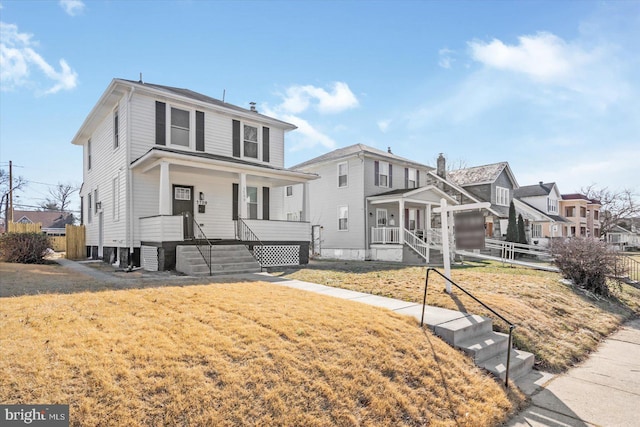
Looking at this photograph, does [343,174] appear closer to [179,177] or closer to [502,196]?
[179,177]

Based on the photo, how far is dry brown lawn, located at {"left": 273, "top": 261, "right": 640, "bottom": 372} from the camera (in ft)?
21.0

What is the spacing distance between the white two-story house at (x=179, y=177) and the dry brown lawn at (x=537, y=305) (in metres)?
4.21

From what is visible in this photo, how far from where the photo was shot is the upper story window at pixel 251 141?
643 inches

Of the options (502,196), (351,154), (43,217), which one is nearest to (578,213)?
(502,196)

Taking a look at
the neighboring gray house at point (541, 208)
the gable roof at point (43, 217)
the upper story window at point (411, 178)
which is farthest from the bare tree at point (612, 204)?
the gable roof at point (43, 217)

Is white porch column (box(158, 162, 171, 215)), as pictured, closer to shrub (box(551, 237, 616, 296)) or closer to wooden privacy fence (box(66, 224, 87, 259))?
wooden privacy fence (box(66, 224, 87, 259))

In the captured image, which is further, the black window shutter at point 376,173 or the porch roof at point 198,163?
the black window shutter at point 376,173

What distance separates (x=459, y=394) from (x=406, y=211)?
64.5 feet

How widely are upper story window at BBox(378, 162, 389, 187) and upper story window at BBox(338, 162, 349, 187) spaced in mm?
2057

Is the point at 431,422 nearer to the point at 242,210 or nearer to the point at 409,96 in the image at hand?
the point at 242,210

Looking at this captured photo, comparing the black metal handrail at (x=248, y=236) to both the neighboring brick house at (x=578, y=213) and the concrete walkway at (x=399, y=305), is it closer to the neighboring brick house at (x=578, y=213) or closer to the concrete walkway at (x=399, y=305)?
the concrete walkway at (x=399, y=305)

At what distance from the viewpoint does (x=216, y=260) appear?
1130cm

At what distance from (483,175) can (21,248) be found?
32240mm

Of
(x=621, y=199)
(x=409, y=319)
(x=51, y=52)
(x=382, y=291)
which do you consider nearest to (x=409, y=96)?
(x=382, y=291)
